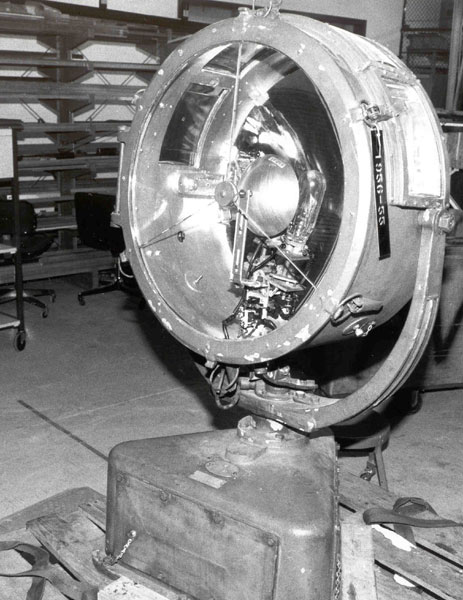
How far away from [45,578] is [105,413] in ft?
6.04

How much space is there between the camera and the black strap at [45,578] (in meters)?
1.79

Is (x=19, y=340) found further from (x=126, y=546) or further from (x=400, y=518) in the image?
(x=400, y=518)

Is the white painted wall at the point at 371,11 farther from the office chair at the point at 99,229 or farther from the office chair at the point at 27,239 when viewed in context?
the office chair at the point at 27,239

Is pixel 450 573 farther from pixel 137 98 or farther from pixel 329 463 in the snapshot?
pixel 137 98

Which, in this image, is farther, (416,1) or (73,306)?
(416,1)

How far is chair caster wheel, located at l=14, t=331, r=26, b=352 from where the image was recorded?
4.57 metres

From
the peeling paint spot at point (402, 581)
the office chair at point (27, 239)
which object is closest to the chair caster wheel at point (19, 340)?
the office chair at point (27, 239)

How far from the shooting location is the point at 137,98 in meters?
1.89

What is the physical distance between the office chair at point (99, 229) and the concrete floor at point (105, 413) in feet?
1.60

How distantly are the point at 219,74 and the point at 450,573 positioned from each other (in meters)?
1.33

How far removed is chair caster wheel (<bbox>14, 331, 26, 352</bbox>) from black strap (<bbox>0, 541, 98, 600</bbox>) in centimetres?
259

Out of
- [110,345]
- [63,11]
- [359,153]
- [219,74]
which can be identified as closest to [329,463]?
[359,153]

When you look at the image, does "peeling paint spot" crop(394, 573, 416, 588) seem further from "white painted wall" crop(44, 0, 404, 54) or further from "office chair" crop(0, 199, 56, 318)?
"white painted wall" crop(44, 0, 404, 54)

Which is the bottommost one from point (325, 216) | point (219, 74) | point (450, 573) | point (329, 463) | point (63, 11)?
point (450, 573)
